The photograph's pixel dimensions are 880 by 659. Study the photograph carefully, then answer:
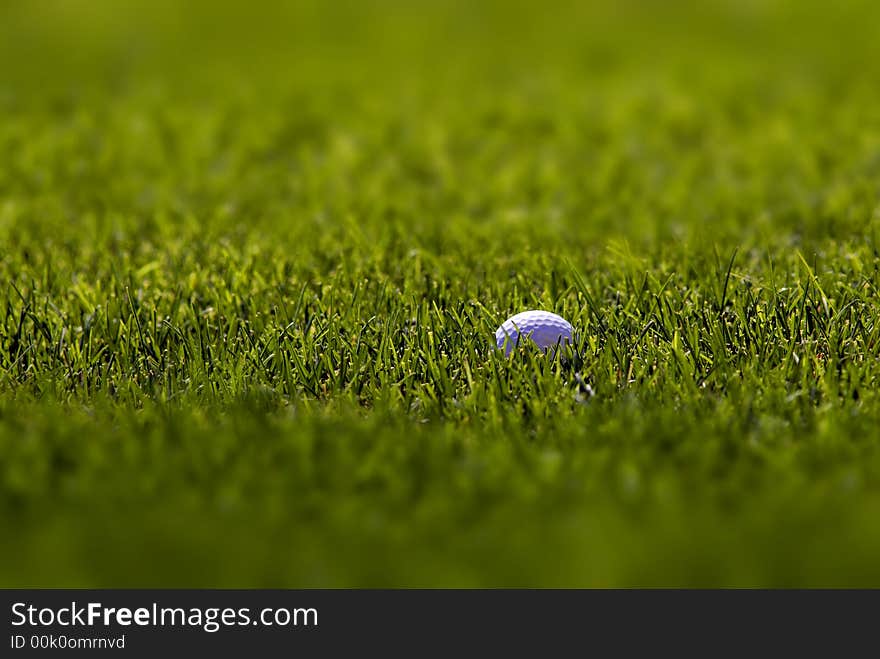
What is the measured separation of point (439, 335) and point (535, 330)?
367mm

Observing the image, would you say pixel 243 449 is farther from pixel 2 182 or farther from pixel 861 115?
pixel 861 115

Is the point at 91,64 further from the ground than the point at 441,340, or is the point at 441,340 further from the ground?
the point at 91,64

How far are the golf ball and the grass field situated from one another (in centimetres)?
7

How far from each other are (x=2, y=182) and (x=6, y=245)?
1597 mm

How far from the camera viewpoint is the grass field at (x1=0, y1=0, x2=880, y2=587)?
2.91 metres

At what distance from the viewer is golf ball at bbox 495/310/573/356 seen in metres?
4.08

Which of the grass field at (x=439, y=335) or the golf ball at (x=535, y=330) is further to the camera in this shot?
the golf ball at (x=535, y=330)

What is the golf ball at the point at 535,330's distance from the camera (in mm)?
4082

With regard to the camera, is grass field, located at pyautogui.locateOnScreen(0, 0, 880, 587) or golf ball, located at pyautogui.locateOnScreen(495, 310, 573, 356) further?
golf ball, located at pyautogui.locateOnScreen(495, 310, 573, 356)

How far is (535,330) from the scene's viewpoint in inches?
162

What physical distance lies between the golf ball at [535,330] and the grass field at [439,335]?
7 centimetres

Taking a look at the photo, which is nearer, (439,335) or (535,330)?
(535,330)
